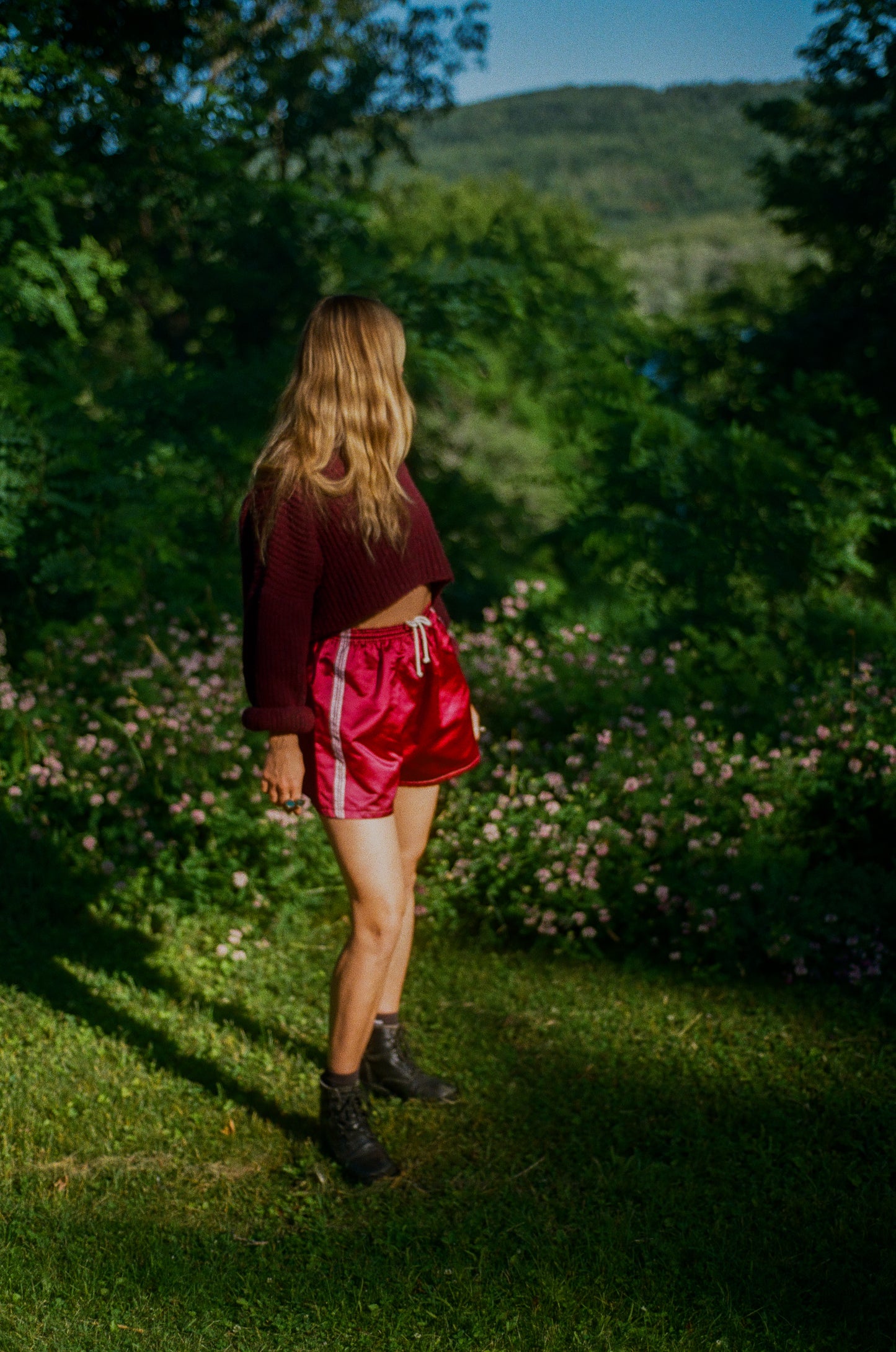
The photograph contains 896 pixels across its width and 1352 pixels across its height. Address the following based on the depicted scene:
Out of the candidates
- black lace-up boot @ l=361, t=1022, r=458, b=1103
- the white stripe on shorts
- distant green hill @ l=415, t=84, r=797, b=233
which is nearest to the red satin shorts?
the white stripe on shorts

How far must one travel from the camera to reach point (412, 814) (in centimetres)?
293

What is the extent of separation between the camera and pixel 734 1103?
3127 millimetres

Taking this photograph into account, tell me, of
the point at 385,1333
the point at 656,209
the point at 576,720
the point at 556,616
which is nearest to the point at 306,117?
the point at 556,616

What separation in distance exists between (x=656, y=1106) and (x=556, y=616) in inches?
130

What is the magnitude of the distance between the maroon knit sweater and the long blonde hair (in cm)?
3

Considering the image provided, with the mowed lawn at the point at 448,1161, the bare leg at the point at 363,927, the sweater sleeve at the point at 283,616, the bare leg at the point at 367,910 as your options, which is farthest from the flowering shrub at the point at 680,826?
the sweater sleeve at the point at 283,616

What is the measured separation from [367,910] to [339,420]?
112cm

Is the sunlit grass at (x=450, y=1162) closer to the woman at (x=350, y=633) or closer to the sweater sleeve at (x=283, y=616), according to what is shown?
the woman at (x=350, y=633)

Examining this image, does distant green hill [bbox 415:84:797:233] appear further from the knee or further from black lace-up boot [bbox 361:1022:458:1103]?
the knee

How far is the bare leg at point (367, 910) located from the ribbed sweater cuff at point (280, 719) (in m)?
0.25

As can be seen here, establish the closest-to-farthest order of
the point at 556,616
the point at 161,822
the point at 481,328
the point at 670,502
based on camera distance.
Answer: the point at 161,822 < the point at 670,502 < the point at 556,616 < the point at 481,328

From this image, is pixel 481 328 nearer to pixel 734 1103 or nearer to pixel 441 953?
pixel 441 953

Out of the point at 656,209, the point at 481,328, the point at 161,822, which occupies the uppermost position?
the point at 656,209

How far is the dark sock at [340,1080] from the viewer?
9.30 feet
